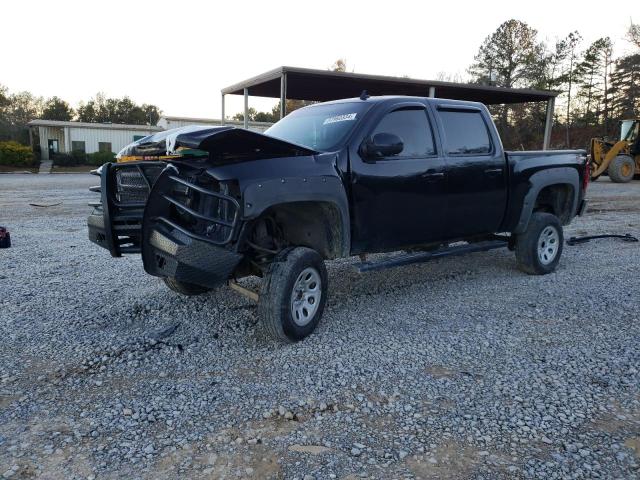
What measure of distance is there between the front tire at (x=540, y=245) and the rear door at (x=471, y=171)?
0.52 metres

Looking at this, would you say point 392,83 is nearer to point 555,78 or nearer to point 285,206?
point 285,206

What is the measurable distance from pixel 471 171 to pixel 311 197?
230 cm

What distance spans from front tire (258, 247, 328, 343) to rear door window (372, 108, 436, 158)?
1.51m

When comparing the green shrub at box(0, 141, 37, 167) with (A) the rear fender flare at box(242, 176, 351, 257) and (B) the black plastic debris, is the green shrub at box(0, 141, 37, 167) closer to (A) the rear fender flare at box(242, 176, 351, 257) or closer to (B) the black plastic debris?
(B) the black plastic debris

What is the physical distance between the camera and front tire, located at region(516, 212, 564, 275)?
6406mm

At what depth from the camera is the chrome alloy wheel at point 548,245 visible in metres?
6.56

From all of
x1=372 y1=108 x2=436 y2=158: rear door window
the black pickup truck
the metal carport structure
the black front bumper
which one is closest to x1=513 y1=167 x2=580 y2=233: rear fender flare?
the black pickup truck

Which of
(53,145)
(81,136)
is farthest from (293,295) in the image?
(53,145)

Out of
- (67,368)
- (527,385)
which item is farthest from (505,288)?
(67,368)

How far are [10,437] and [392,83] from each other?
52.3 ft

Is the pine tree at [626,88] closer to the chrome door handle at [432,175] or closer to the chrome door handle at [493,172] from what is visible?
the chrome door handle at [493,172]

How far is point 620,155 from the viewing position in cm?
2278


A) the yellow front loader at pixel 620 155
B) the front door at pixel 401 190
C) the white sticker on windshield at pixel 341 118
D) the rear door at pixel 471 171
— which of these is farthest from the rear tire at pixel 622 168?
the white sticker on windshield at pixel 341 118

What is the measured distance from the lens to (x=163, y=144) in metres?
4.05
